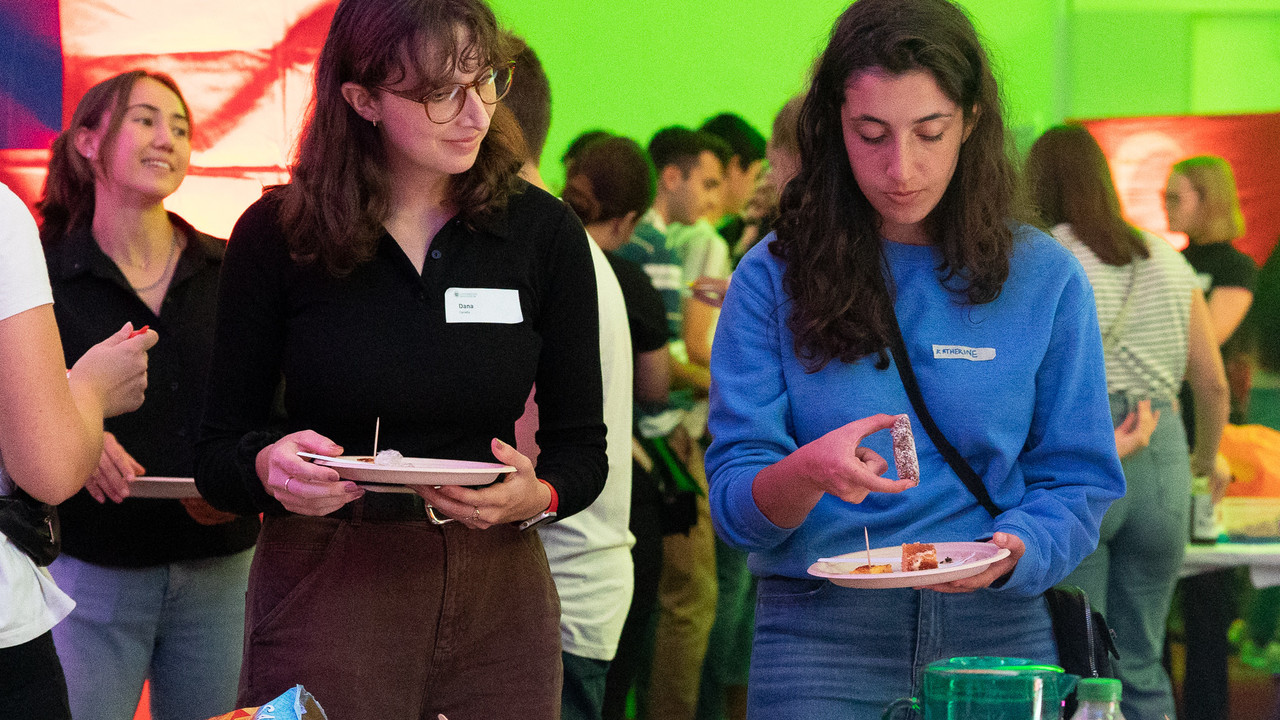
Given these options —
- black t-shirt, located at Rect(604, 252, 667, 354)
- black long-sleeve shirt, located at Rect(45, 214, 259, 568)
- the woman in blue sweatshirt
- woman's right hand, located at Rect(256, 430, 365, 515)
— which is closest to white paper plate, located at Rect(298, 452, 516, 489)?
woman's right hand, located at Rect(256, 430, 365, 515)

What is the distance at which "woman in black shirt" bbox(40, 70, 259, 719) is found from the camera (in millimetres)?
2365

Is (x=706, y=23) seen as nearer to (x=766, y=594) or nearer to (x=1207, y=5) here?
(x=1207, y=5)

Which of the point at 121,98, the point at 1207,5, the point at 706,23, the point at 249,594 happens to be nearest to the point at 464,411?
the point at 249,594

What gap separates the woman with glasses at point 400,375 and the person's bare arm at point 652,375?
1670mm

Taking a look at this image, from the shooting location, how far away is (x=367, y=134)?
66.0 inches

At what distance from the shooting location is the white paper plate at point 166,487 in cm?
195

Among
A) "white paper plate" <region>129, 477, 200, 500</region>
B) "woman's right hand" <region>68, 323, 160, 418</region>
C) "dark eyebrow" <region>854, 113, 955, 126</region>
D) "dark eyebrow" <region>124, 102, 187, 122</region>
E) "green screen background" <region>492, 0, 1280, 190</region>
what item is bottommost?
"white paper plate" <region>129, 477, 200, 500</region>

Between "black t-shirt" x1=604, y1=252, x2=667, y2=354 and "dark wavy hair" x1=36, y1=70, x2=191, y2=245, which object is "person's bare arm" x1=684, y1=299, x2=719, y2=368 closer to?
"black t-shirt" x1=604, y1=252, x2=667, y2=354

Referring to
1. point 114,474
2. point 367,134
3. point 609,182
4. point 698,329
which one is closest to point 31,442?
point 367,134

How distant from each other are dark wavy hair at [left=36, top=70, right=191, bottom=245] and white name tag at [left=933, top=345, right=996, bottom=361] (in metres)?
1.86

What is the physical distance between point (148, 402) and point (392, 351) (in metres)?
1.15

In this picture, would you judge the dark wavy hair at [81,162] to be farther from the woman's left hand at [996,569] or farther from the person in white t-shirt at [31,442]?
the woman's left hand at [996,569]

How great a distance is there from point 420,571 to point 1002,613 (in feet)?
2.44

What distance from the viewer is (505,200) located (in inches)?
65.9
